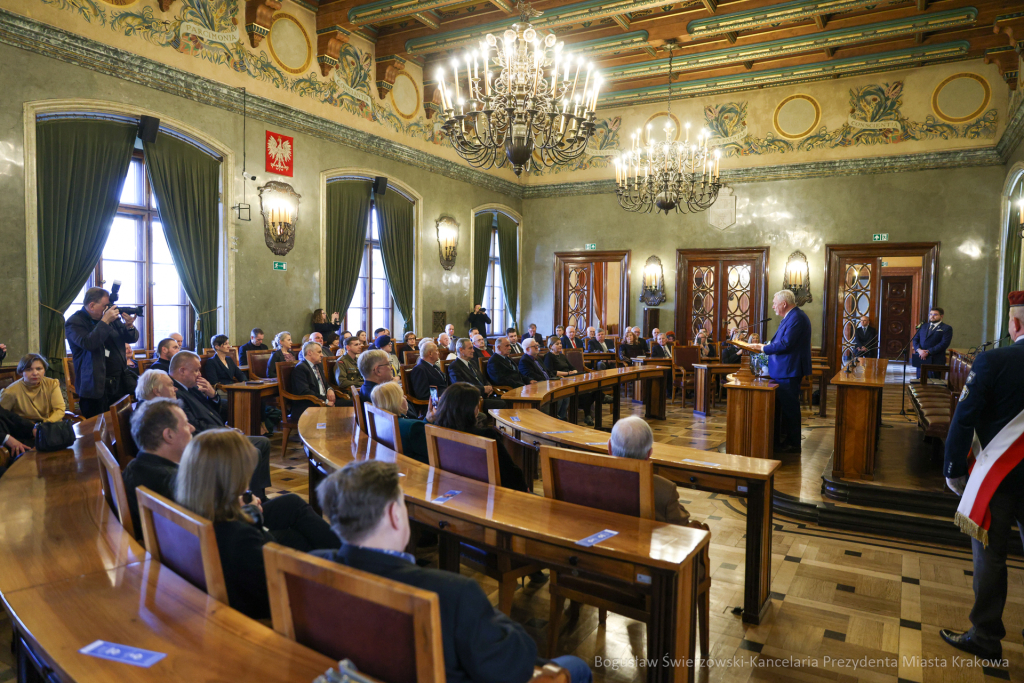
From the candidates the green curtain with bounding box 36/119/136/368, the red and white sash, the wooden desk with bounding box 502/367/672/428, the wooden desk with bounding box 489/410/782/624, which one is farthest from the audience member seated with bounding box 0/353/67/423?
the red and white sash

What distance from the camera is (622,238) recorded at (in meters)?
14.3

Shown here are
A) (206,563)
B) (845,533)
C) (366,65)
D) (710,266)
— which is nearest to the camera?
(206,563)

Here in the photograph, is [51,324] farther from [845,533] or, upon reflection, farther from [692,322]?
[692,322]

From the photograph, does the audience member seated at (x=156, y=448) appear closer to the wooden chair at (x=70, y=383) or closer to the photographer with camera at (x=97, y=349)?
the photographer with camera at (x=97, y=349)

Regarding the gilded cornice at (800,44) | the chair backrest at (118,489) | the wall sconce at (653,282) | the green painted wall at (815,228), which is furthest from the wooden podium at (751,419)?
the wall sconce at (653,282)

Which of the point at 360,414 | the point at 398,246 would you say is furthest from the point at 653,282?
the point at 360,414

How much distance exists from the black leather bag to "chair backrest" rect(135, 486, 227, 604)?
1912 millimetres

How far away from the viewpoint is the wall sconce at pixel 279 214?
29.7 feet

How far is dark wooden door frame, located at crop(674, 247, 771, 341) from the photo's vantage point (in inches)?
508

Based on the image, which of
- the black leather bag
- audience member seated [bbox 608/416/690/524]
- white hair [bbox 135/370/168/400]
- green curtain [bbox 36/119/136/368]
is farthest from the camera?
green curtain [bbox 36/119/136/368]

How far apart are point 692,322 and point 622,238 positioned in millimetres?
2380

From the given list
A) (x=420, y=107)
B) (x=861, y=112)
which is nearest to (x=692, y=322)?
(x=861, y=112)

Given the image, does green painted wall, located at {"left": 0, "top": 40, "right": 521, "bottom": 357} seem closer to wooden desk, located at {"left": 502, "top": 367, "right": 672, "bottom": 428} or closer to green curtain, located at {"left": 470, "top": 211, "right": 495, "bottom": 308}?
green curtain, located at {"left": 470, "top": 211, "right": 495, "bottom": 308}

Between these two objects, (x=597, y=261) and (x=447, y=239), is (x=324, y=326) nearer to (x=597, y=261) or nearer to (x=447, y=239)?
(x=447, y=239)
